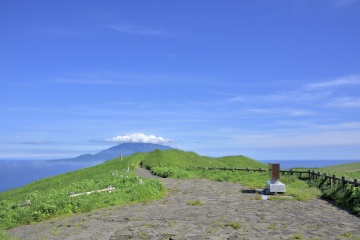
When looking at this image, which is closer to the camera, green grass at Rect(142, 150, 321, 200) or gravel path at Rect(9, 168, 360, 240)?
gravel path at Rect(9, 168, 360, 240)

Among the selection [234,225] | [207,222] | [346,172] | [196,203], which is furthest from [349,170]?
[234,225]

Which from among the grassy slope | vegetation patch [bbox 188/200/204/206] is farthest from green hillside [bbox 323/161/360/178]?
vegetation patch [bbox 188/200/204/206]

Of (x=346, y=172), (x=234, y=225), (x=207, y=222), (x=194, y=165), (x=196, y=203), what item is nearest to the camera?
(x=234, y=225)

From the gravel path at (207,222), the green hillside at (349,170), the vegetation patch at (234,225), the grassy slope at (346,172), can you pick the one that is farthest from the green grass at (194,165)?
the vegetation patch at (234,225)

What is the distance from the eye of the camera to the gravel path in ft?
42.1

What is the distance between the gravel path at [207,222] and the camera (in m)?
12.8

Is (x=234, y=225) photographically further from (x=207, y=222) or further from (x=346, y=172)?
(x=346, y=172)

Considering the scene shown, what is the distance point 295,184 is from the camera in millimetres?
28344

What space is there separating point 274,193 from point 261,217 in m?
7.50

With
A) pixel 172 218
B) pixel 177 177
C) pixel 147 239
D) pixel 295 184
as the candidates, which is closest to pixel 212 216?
pixel 172 218

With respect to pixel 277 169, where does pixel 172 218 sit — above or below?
below

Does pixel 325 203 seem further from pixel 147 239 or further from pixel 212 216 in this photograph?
pixel 147 239

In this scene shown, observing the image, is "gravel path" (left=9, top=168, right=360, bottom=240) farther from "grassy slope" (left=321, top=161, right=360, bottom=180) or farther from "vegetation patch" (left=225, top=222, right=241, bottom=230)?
"grassy slope" (left=321, top=161, right=360, bottom=180)

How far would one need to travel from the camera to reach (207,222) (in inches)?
576
